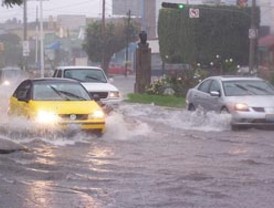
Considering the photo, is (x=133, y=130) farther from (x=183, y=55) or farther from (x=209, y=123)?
(x=183, y=55)

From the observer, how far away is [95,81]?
2531cm

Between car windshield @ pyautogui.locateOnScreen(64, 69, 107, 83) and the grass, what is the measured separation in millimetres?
5038

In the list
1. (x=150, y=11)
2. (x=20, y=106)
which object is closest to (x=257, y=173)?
(x=20, y=106)

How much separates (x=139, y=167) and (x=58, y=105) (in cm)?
452

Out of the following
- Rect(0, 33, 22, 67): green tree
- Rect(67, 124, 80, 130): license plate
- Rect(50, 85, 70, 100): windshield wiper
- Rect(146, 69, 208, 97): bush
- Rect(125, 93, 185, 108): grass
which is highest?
Rect(50, 85, 70, 100): windshield wiper

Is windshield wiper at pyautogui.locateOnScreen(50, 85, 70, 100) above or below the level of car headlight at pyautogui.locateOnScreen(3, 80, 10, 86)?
above

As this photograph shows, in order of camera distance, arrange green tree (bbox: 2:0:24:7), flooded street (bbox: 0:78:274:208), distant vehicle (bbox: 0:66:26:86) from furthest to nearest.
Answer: distant vehicle (bbox: 0:66:26:86) → green tree (bbox: 2:0:24:7) → flooded street (bbox: 0:78:274:208)

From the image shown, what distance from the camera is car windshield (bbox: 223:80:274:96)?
2044cm

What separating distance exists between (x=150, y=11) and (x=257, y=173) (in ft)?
271

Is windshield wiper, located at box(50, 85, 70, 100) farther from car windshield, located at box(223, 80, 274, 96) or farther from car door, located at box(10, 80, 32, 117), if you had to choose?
car windshield, located at box(223, 80, 274, 96)

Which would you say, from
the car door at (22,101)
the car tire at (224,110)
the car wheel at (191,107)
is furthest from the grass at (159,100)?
the car door at (22,101)

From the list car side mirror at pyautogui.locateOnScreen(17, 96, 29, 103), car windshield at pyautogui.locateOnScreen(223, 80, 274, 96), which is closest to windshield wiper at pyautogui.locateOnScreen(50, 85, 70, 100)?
car side mirror at pyautogui.locateOnScreen(17, 96, 29, 103)

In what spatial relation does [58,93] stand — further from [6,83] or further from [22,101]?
[6,83]

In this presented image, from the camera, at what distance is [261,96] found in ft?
65.4
